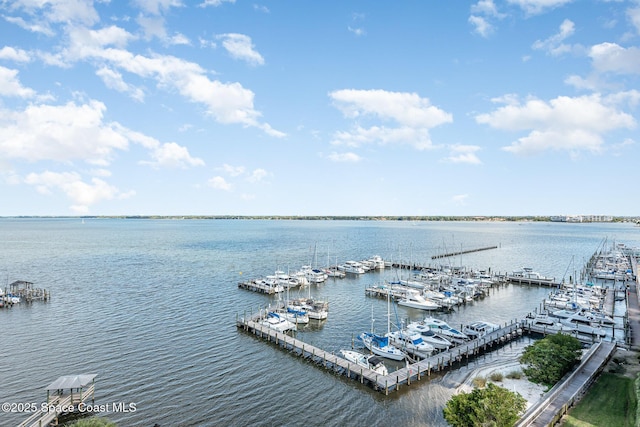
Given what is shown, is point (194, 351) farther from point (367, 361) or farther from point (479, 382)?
point (479, 382)

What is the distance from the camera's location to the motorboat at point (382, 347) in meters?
35.4

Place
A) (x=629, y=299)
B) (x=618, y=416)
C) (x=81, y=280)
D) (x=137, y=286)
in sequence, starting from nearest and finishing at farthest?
(x=618, y=416)
(x=629, y=299)
(x=137, y=286)
(x=81, y=280)

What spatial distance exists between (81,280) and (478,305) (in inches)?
2763

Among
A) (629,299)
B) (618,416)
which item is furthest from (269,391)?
(629,299)

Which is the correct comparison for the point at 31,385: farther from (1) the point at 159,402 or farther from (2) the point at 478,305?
(2) the point at 478,305

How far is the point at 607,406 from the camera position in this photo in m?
23.0

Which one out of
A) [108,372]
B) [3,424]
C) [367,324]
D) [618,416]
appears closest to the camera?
[618,416]

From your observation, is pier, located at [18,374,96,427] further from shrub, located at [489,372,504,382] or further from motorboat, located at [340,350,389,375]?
shrub, located at [489,372,504,382]

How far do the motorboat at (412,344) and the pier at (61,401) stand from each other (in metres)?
27.1

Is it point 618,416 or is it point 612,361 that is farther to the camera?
point 612,361

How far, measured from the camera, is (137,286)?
64500 mm

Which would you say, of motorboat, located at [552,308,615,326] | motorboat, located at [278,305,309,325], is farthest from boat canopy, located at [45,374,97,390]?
motorboat, located at [552,308,615,326]

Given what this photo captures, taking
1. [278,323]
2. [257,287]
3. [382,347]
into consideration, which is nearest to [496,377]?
[382,347]

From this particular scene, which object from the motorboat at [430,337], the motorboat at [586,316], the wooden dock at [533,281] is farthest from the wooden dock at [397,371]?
the wooden dock at [533,281]
